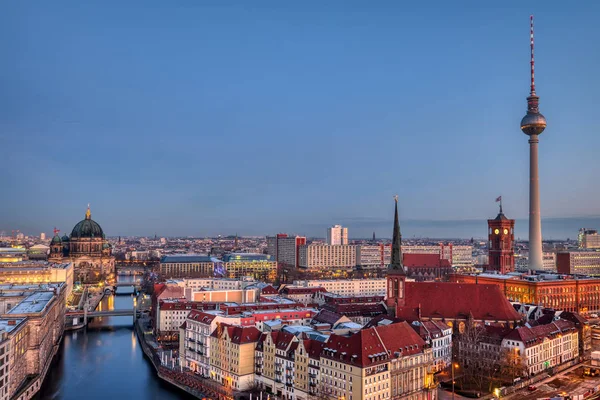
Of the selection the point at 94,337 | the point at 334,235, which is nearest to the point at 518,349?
the point at 94,337

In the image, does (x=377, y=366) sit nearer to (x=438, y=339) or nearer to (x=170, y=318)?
(x=438, y=339)

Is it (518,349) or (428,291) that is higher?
(428,291)

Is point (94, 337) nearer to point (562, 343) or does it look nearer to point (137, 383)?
point (137, 383)

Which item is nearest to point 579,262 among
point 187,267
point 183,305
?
point 187,267

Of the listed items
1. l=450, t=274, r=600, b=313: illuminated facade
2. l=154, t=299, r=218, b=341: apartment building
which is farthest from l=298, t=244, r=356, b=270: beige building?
l=154, t=299, r=218, b=341: apartment building

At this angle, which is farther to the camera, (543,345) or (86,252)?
(86,252)

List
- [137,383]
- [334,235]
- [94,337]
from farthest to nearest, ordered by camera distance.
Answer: [334,235], [94,337], [137,383]
